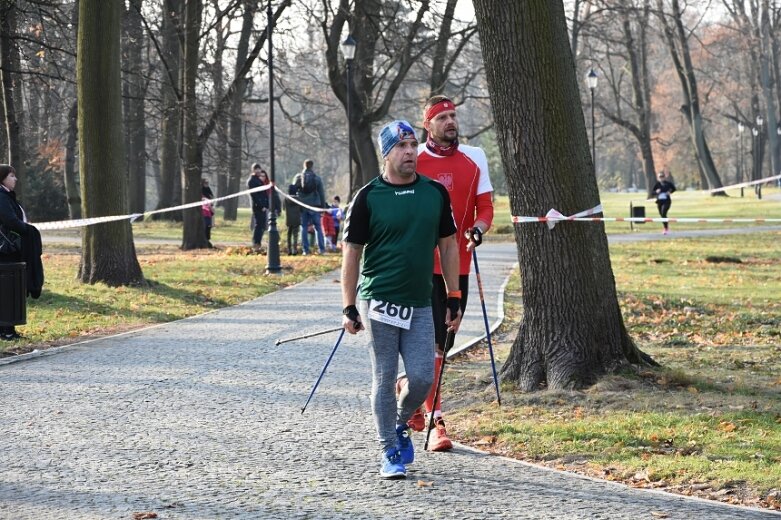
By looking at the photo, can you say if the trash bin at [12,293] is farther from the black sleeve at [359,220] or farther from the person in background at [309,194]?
the person in background at [309,194]

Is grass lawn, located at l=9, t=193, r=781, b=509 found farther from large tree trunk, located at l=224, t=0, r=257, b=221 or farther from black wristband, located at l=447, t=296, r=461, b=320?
large tree trunk, located at l=224, t=0, r=257, b=221

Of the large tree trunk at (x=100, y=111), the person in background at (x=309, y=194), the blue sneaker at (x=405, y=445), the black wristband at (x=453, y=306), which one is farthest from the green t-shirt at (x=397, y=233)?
the person in background at (x=309, y=194)

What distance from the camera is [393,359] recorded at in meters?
6.62

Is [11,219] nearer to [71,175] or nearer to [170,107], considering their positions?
[170,107]

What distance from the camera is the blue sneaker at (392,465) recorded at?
6.48m

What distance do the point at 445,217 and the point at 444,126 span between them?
0.95 m

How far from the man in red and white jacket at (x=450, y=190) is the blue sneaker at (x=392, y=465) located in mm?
794

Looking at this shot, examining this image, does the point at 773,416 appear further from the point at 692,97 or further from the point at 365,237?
the point at 692,97

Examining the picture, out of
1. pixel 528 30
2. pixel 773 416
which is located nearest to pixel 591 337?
pixel 773 416

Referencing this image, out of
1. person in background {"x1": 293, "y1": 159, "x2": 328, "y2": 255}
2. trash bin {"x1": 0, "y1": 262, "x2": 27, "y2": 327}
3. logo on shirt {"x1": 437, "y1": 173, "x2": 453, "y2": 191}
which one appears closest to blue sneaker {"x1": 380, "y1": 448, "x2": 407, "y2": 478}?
logo on shirt {"x1": 437, "y1": 173, "x2": 453, "y2": 191}

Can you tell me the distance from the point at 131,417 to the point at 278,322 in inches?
242

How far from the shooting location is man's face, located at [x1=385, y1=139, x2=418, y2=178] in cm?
643

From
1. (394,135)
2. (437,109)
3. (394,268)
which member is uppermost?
(437,109)

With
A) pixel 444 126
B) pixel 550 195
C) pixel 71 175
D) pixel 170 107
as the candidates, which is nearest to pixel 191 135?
pixel 170 107
